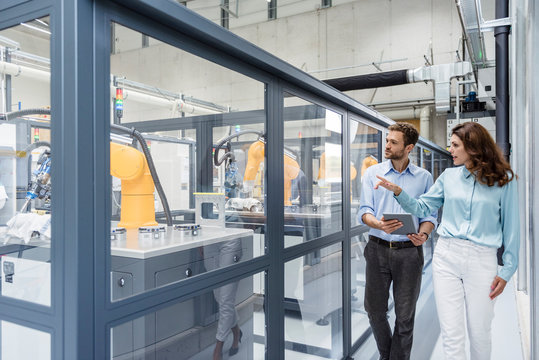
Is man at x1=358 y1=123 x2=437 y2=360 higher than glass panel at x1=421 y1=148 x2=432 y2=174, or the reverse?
glass panel at x1=421 y1=148 x2=432 y2=174

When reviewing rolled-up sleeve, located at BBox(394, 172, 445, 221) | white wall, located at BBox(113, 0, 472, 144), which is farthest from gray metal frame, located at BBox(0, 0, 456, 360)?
white wall, located at BBox(113, 0, 472, 144)

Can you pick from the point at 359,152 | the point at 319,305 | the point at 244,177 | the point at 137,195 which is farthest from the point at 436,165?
the point at 137,195

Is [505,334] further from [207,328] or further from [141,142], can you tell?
[141,142]

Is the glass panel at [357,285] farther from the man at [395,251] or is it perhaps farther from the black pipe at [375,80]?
the black pipe at [375,80]

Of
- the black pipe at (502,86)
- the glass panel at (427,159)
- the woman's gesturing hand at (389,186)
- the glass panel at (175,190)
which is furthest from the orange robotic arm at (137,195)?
the glass panel at (427,159)

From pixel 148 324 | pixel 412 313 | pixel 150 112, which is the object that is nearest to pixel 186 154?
pixel 150 112

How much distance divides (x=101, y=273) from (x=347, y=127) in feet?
7.31

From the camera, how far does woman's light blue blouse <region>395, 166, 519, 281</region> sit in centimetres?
194

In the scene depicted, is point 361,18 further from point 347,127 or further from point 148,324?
point 148,324

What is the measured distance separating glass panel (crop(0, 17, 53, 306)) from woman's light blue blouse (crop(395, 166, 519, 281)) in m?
1.72

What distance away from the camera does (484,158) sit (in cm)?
202

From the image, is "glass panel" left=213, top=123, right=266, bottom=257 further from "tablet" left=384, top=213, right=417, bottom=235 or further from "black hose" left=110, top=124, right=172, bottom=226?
"tablet" left=384, top=213, right=417, bottom=235

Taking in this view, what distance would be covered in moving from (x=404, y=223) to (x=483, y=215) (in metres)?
0.40

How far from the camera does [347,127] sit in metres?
2.95
